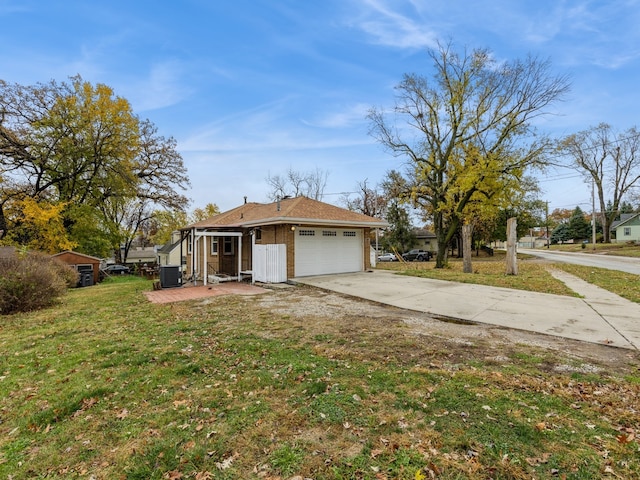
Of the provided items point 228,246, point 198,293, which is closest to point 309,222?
point 198,293

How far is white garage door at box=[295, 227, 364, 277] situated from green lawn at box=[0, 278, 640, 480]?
328 inches

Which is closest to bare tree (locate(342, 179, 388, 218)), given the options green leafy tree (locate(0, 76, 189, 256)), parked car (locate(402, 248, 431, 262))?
parked car (locate(402, 248, 431, 262))

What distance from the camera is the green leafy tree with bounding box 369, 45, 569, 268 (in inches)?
668

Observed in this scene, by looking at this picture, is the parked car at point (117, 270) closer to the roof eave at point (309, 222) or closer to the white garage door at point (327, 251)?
the roof eave at point (309, 222)

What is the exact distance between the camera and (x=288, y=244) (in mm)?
13148

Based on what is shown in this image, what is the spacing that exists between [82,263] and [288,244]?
1750 centimetres

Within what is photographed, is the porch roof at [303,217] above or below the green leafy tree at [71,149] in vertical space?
below

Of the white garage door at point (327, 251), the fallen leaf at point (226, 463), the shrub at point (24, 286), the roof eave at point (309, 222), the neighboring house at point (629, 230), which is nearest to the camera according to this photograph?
the fallen leaf at point (226, 463)

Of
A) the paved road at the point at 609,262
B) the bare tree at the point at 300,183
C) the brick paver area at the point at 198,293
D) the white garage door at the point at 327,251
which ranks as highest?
the bare tree at the point at 300,183

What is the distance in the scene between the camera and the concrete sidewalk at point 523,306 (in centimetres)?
573

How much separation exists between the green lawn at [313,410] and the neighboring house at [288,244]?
7590 millimetres

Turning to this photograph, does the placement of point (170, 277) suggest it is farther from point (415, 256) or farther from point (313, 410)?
point (415, 256)

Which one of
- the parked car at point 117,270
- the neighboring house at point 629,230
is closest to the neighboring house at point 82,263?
the parked car at point 117,270

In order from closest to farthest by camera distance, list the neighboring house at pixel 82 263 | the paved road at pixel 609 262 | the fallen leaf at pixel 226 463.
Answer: the fallen leaf at pixel 226 463 → the paved road at pixel 609 262 → the neighboring house at pixel 82 263
